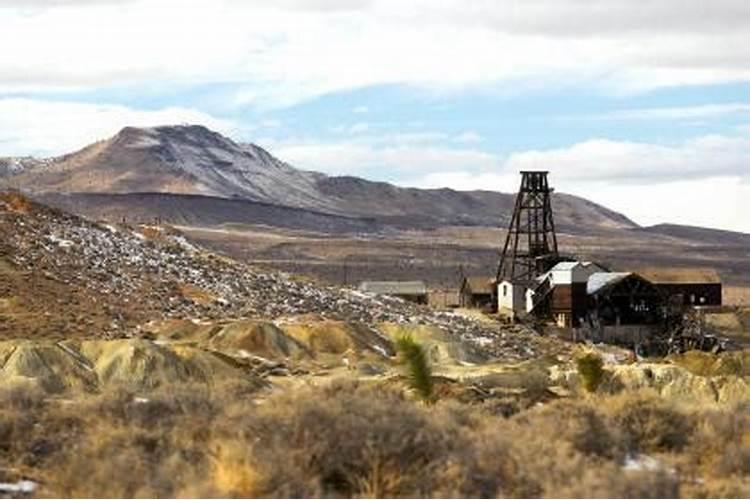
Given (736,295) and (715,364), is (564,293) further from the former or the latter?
(736,295)

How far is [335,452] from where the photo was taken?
13.1m

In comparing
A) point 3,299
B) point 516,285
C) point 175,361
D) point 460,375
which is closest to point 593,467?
point 175,361

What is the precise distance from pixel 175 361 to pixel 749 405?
2192 cm

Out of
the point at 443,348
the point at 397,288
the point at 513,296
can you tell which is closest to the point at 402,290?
the point at 397,288

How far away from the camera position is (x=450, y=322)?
74.1 meters

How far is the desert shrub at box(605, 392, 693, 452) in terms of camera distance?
1745 cm

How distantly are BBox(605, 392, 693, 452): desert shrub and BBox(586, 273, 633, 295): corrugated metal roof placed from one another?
6232 cm

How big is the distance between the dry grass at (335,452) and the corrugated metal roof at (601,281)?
6355 cm

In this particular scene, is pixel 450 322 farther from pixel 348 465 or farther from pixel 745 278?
pixel 745 278

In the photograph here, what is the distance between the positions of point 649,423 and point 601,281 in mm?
64417

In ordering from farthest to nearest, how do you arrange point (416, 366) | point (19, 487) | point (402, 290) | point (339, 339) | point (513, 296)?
point (402, 290)
point (513, 296)
point (339, 339)
point (416, 366)
point (19, 487)

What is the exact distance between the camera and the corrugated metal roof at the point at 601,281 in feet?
263

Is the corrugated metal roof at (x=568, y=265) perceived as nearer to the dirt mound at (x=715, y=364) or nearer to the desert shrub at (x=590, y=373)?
the dirt mound at (x=715, y=364)

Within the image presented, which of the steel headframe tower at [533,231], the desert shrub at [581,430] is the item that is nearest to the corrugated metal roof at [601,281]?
the steel headframe tower at [533,231]
